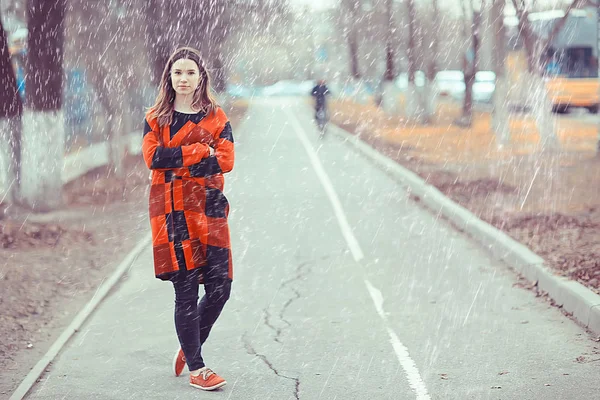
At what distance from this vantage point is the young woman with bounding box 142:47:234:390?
4.92 m

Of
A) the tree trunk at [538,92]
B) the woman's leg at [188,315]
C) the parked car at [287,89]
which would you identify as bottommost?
the parked car at [287,89]

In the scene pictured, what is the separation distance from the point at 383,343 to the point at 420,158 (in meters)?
15.3

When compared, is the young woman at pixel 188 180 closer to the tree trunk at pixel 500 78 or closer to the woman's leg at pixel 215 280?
the woman's leg at pixel 215 280

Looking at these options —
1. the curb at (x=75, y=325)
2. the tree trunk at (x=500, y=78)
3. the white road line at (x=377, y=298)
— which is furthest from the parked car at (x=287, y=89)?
the curb at (x=75, y=325)

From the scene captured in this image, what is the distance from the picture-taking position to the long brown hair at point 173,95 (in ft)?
16.2

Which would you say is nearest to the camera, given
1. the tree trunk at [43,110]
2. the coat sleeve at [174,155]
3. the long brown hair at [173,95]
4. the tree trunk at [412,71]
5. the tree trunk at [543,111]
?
the coat sleeve at [174,155]

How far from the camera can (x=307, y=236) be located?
434 inches

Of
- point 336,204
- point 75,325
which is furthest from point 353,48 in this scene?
point 75,325

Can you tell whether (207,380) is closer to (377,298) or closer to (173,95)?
(173,95)

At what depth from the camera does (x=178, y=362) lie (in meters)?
5.45

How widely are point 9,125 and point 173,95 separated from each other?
899cm

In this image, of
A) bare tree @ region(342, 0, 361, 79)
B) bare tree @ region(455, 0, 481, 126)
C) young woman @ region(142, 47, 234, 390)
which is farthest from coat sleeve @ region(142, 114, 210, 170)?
bare tree @ region(342, 0, 361, 79)

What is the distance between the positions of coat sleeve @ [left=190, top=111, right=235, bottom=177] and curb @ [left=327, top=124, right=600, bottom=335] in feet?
10.1

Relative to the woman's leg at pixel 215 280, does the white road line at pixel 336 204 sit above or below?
below
